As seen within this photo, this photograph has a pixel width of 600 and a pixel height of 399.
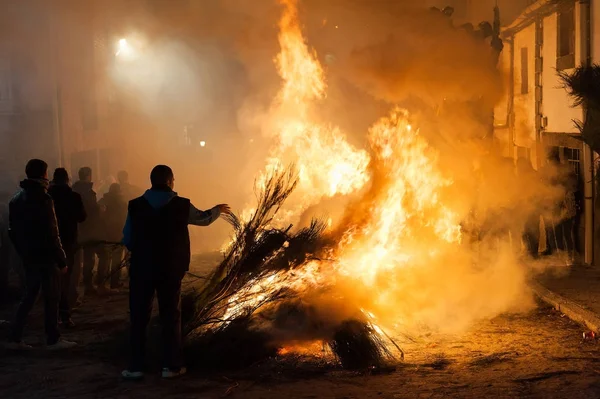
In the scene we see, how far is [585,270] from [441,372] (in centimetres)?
651

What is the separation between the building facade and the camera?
11.7 metres

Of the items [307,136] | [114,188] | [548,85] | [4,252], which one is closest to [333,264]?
[114,188]

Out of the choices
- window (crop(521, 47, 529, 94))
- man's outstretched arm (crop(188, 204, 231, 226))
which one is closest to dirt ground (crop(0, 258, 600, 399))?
man's outstretched arm (crop(188, 204, 231, 226))

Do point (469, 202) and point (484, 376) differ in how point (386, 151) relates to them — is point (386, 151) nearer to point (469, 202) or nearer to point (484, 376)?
point (469, 202)

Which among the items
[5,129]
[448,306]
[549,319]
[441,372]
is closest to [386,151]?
[448,306]

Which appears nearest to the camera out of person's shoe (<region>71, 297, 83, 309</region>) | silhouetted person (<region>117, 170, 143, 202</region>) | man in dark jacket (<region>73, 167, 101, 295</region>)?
person's shoe (<region>71, 297, 83, 309</region>)

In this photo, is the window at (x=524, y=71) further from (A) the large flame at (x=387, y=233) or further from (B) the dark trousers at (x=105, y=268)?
(B) the dark trousers at (x=105, y=268)

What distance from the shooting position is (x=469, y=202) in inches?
468

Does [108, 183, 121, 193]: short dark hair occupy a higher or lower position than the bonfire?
higher

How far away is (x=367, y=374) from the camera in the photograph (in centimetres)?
556

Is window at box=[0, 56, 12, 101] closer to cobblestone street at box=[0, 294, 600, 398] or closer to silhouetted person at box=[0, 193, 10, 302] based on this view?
silhouetted person at box=[0, 193, 10, 302]

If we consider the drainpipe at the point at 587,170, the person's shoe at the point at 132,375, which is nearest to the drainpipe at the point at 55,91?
the drainpipe at the point at 587,170

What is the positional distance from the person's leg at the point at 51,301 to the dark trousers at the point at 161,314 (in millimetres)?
1272

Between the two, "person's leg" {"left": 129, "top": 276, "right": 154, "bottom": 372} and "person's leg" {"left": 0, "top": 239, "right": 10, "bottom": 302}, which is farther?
"person's leg" {"left": 0, "top": 239, "right": 10, "bottom": 302}
